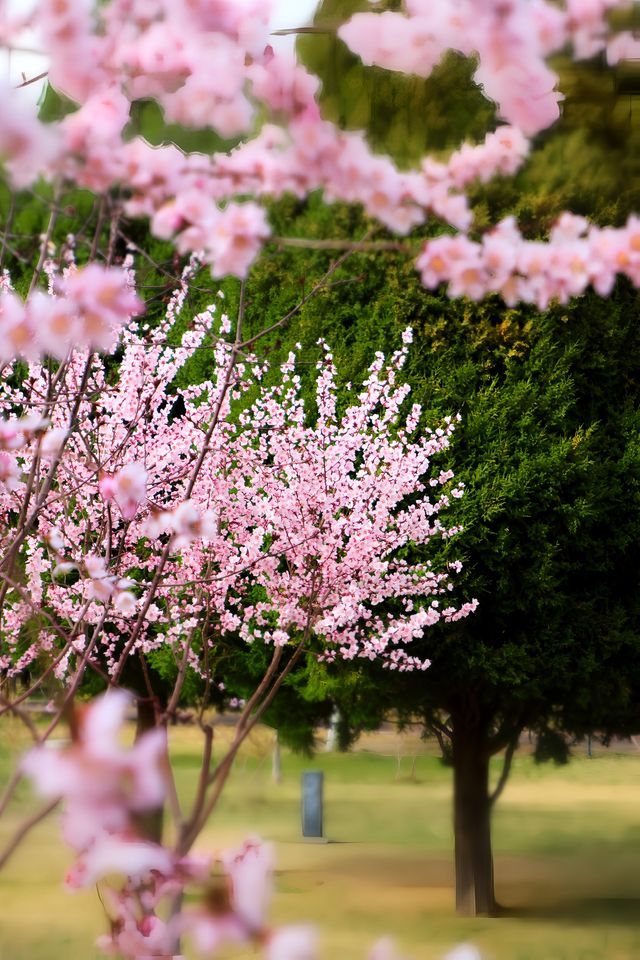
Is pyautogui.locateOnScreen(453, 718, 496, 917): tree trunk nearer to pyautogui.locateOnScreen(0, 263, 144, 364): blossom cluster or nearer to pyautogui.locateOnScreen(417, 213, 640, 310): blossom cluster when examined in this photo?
pyautogui.locateOnScreen(417, 213, 640, 310): blossom cluster

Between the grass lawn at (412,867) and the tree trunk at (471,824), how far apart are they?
0.79 ft

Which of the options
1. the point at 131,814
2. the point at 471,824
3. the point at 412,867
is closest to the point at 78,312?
the point at 131,814

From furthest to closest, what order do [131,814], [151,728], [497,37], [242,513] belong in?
[151,728] < [242,513] < [497,37] < [131,814]

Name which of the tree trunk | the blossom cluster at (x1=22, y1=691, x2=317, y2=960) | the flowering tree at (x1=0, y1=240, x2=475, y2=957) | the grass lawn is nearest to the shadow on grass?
the grass lawn

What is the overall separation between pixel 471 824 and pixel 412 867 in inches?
198

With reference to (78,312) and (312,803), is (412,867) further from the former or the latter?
(78,312)

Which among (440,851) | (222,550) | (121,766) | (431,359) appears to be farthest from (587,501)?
(440,851)

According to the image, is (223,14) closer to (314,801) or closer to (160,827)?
(160,827)

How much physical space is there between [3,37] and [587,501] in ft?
27.3

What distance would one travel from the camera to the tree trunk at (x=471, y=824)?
12.0 meters

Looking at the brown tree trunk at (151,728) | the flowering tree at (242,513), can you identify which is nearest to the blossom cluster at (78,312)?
the flowering tree at (242,513)

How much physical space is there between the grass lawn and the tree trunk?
24 cm

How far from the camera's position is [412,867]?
16.7 metres

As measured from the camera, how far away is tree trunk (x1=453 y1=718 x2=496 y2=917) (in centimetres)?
1200
